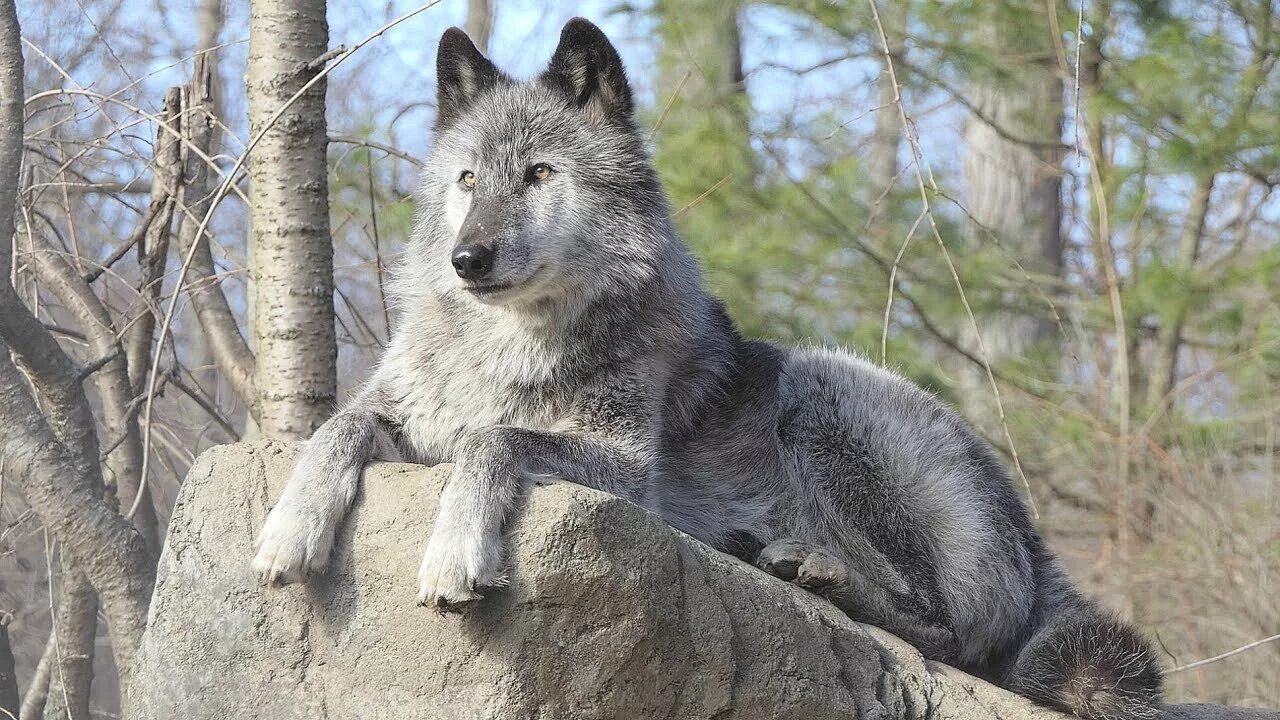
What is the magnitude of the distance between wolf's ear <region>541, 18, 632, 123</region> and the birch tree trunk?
2.98 feet

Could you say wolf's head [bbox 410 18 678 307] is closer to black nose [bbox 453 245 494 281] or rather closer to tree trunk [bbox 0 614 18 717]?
black nose [bbox 453 245 494 281]

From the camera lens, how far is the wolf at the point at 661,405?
350cm

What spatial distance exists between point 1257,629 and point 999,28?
4.44 meters

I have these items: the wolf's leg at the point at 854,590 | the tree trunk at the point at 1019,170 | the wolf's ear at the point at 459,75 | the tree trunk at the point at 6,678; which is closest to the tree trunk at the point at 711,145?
the tree trunk at the point at 1019,170

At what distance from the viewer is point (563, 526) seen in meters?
2.62

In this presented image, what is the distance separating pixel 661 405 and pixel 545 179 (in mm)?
813

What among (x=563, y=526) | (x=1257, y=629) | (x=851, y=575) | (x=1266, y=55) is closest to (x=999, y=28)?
(x=1266, y=55)

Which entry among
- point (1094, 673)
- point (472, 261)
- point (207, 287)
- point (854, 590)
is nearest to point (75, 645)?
point (207, 287)

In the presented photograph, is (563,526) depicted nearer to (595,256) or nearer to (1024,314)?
(595,256)

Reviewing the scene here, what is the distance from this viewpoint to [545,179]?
12.5 feet

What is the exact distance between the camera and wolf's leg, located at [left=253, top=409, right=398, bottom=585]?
2811mm

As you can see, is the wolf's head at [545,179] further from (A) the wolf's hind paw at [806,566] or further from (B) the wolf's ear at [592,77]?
(A) the wolf's hind paw at [806,566]

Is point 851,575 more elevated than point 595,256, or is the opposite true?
point 595,256

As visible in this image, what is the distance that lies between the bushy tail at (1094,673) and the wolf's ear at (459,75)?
2585 mm
